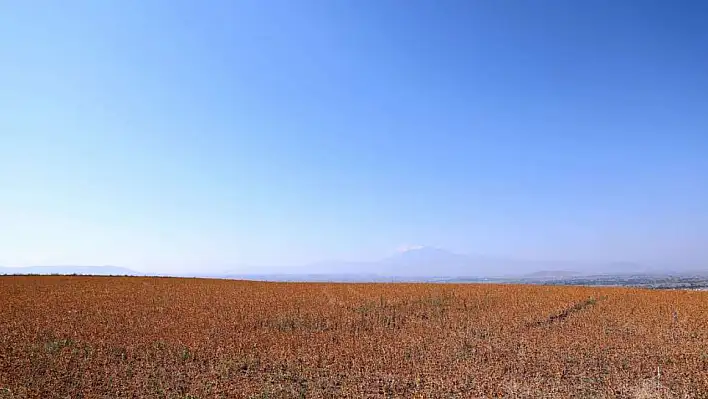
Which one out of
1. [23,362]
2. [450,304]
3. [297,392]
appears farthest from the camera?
[450,304]

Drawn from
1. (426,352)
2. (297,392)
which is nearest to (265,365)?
(297,392)

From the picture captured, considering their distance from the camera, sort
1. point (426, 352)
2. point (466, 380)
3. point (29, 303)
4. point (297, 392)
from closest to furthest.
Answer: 1. point (297, 392)
2. point (466, 380)
3. point (426, 352)
4. point (29, 303)

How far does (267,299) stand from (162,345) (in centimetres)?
1243

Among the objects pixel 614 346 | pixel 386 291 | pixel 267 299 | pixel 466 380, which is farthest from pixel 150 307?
pixel 614 346

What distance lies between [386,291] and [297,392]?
2195 cm

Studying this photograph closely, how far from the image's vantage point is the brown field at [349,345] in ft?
46.2

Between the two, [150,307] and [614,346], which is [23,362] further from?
[614,346]

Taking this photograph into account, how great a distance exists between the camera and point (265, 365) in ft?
53.3

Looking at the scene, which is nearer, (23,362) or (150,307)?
(23,362)

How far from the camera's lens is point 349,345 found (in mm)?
19125

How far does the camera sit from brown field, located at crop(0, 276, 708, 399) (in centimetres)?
1409

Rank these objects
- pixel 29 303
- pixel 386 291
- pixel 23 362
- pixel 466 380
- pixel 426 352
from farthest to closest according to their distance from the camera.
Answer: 1. pixel 386 291
2. pixel 29 303
3. pixel 426 352
4. pixel 23 362
5. pixel 466 380

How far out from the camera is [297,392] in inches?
536

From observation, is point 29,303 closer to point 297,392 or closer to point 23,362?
point 23,362
